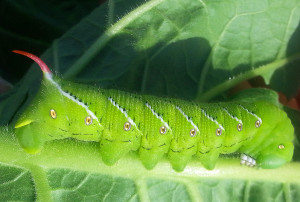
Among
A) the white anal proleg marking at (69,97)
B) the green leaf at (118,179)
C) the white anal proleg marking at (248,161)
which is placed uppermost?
the white anal proleg marking at (69,97)

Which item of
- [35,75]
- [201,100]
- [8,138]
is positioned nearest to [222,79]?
[201,100]

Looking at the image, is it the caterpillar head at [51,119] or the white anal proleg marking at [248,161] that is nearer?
the caterpillar head at [51,119]

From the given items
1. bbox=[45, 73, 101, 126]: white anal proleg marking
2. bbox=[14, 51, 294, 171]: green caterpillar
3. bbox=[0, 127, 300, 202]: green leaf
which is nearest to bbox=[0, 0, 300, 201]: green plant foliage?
bbox=[0, 127, 300, 202]: green leaf

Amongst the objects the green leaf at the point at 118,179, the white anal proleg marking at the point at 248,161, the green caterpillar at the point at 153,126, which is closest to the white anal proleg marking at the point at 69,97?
the green caterpillar at the point at 153,126

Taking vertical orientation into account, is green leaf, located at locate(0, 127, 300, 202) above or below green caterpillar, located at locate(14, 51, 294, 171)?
below

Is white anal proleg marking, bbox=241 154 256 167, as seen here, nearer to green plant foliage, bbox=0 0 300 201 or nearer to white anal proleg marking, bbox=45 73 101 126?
green plant foliage, bbox=0 0 300 201

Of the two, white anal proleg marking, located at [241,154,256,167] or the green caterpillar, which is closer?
the green caterpillar

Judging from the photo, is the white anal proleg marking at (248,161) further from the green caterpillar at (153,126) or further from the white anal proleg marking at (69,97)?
the white anal proleg marking at (69,97)

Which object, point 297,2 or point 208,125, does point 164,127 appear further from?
point 297,2
